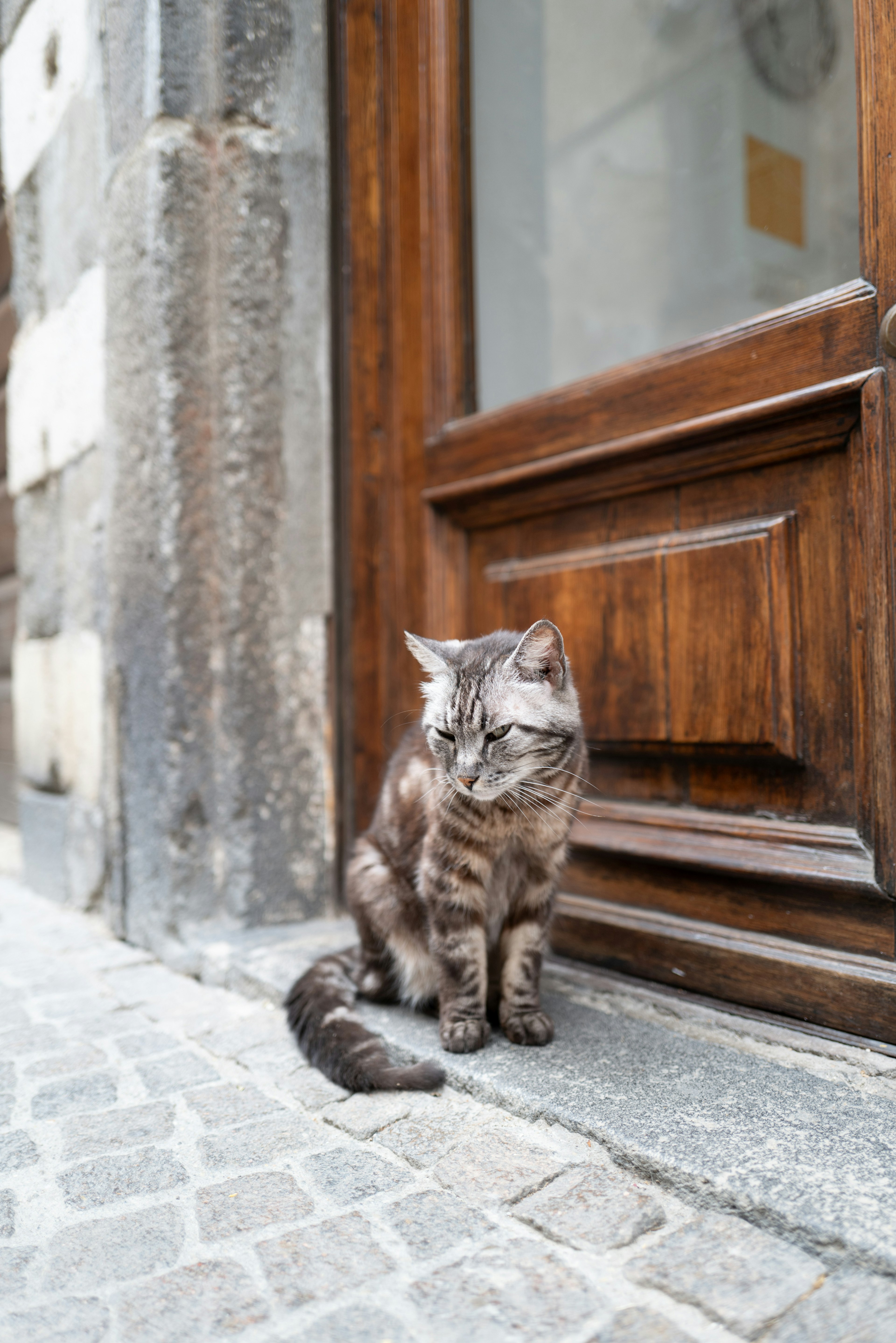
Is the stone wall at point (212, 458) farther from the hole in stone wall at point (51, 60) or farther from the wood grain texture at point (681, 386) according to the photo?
the wood grain texture at point (681, 386)

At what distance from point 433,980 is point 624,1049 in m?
0.49

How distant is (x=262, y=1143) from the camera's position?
158cm

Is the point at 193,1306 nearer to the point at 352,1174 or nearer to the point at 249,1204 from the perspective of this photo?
the point at 249,1204

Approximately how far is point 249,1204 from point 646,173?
13.9 feet

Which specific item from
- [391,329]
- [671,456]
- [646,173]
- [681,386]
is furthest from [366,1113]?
[646,173]

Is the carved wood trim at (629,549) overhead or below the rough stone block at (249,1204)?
overhead

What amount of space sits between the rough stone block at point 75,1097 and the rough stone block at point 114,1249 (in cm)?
42

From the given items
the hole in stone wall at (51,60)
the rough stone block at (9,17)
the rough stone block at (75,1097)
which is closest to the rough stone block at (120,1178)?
the rough stone block at (75,1097)

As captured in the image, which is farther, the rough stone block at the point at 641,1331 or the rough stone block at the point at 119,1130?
the rough stone block at the point at 119,1130

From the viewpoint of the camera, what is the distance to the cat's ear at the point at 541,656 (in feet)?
5.76

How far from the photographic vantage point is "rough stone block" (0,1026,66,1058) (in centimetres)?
200

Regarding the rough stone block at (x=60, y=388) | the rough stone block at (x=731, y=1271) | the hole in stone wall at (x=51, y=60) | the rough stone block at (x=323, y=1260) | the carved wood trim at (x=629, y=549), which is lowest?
the rough stone block at (x=323, y=1260)

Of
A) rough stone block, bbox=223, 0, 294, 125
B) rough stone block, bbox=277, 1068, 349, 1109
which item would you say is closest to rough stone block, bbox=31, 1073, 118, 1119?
rough stone block, bbox=277, 1068, 349, 1109

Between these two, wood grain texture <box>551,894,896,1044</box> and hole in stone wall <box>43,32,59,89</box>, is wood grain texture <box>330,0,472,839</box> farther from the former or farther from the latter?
hole in stone wall <box>43,32,59,89</box>
